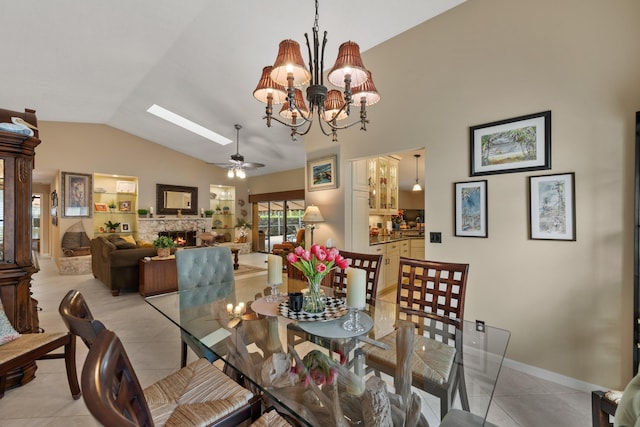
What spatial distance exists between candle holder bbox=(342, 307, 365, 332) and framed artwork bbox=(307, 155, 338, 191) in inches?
96.9

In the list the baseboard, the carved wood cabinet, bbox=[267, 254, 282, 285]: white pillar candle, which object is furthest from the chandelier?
the baseboard

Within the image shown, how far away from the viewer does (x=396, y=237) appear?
5.32 metres

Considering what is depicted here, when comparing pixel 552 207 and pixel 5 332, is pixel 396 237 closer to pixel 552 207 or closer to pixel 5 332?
pixel 552 207

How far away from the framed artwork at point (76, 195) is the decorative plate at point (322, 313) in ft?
24.3

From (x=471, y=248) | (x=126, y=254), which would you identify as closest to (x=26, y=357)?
(x=126, y=254)

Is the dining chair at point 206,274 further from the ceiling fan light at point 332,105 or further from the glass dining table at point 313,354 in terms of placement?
the ceiling fan light at point 332,105

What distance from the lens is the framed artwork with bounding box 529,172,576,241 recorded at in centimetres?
209

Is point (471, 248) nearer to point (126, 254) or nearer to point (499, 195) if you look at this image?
point (499, 195)

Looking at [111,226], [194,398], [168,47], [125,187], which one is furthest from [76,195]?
[194,398]

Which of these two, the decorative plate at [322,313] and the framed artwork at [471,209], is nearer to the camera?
the decorative plate at [322,313]

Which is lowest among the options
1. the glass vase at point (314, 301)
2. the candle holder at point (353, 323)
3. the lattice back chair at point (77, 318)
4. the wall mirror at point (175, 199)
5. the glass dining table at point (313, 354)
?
the glass dining table at point (313, 354)

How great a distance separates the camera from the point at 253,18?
283 cm

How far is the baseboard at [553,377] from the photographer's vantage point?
79.4 inches

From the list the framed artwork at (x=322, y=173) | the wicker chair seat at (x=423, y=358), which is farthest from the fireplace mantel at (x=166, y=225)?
the wicker chair seat at (x=423, y=358)
